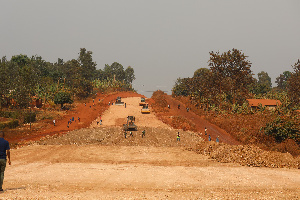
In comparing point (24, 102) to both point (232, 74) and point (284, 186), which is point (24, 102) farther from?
point (232, 74)

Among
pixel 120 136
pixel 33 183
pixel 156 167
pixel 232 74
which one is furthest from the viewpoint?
pixel 232 74

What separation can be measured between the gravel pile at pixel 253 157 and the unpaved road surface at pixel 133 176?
3.07ft

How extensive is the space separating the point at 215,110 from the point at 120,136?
27.6 meters

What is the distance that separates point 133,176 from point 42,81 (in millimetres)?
58074

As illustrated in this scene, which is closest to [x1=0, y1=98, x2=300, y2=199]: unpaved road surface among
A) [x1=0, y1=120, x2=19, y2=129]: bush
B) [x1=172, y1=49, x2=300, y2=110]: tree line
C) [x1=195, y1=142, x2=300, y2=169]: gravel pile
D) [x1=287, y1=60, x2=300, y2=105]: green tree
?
[x1=195, y1=142, x2=300, y2=169]: gravel pile

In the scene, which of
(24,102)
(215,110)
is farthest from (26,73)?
(215,110)

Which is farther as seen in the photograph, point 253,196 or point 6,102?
point 6,102

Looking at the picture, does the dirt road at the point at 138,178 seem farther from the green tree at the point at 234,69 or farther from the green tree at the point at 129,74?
the green tree at the point at 129,74

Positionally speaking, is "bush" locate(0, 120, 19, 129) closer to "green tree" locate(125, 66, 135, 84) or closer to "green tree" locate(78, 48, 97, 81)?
"green tree" locate(78, 48, 97, 81)

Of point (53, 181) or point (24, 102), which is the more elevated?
point (24, 102)

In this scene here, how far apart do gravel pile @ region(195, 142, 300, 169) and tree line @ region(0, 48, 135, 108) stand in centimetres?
3674

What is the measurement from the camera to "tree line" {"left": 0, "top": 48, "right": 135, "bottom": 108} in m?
42.0

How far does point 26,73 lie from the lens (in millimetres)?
41812

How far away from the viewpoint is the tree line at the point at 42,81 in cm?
4200
